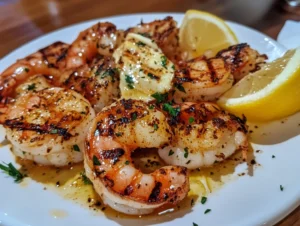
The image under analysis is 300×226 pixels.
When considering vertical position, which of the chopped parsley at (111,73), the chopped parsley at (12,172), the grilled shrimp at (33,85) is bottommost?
the chopped parsley at (12,172)

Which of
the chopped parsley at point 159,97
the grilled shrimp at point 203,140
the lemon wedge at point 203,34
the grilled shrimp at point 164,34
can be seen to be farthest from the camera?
the lemon wedge at point 203,34

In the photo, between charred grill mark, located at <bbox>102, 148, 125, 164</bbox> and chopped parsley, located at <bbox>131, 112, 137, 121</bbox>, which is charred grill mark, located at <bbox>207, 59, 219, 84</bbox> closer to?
chopped parsley, located at <bbox>131, 112, 137, 121</bbox>

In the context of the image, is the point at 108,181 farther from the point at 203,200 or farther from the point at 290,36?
the point at 290,36

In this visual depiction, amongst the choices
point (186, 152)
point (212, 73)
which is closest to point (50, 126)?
point (186, 152)

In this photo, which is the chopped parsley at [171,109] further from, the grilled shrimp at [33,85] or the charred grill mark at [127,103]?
the grilled shrimp at [33,85]

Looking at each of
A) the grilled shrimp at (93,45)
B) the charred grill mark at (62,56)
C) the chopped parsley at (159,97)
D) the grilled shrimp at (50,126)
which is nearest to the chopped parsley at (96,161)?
the grilled shrimp at (50,126)

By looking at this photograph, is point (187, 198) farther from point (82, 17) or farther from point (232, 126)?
point (82, 17)
